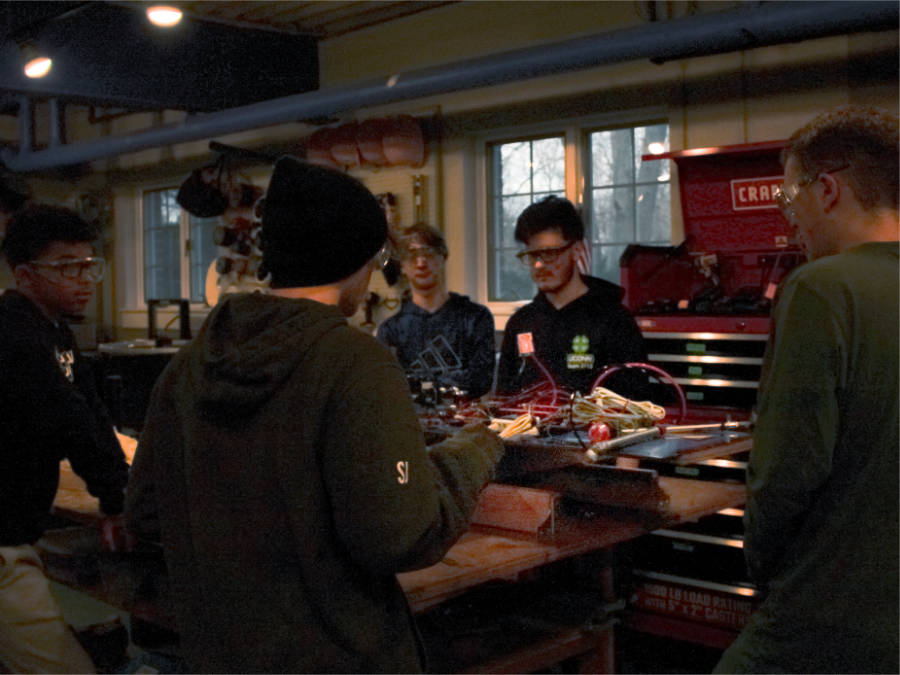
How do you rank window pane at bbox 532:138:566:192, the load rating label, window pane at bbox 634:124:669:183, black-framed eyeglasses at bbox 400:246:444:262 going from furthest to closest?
1. window pane at bbox 532:138:566:192
2. window pane at bbox 634:124:669:183
3. black-framed eyeglasses at bbox 400:246:444:262
4. the load rating label

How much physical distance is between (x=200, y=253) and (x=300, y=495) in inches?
280

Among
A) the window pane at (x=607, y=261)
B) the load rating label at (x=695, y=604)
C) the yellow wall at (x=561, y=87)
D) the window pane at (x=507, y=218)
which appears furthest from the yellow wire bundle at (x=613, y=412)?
the window pane at (x=507, y=218)

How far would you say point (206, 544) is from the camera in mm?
1480

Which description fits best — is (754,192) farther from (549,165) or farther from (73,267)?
(73,267)

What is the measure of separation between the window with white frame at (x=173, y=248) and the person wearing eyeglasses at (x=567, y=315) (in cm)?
495

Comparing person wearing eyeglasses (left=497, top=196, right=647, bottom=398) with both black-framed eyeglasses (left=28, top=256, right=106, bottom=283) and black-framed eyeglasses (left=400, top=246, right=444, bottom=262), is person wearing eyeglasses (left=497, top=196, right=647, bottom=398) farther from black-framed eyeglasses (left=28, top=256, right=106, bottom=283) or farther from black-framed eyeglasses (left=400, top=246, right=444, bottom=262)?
black-framed eyeglasses (left=28, top=256, right=106, bottom=283)

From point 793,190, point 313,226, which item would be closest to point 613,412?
point 793,190

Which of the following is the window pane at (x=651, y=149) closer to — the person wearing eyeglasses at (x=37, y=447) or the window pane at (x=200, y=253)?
the person wearing eyeglasses at (x=37, y=447)

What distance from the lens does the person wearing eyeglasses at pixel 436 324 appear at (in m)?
3.76

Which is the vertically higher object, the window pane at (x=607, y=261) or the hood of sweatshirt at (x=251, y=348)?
the window pane at (x=607, y=261)

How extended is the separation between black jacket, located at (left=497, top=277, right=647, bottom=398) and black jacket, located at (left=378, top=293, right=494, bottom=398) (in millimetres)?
158

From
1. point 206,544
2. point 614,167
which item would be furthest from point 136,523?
point 614,167

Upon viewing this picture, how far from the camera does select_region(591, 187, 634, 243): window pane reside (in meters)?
5.48

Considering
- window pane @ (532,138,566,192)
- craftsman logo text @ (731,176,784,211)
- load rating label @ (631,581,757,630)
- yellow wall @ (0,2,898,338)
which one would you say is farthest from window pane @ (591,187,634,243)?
load rating label @ (631,581,757,630)
